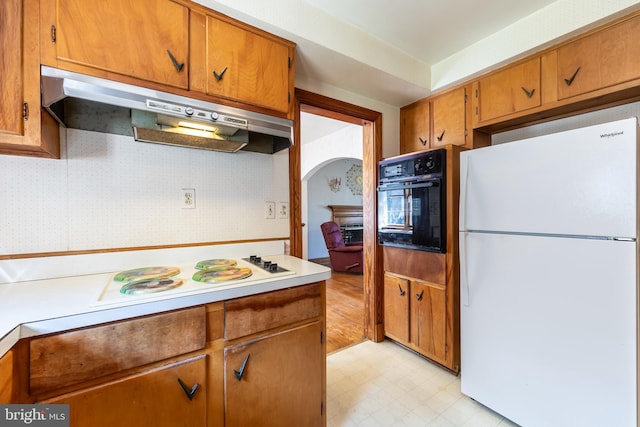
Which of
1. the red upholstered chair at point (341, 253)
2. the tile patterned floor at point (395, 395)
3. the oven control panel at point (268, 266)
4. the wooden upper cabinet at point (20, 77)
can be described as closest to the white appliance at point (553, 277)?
the tile patterned floor at point (395, 395)

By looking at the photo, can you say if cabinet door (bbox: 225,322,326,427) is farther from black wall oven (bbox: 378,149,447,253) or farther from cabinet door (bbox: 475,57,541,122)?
cabinet door (bbox: 475,57,541,122)

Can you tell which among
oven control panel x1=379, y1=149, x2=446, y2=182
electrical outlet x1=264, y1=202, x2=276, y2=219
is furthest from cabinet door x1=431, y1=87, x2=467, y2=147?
electrical outlet x1=264, y1=202, x2=276, y2=219

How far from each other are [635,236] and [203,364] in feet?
6.00

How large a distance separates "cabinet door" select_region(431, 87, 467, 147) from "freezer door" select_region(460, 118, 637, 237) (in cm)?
53

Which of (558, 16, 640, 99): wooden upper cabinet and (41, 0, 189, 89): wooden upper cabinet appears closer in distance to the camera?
(41, 0, 189, 89): wooden upper cabinet

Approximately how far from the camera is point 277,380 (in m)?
1.17

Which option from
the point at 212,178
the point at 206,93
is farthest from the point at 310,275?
the point at 206,93

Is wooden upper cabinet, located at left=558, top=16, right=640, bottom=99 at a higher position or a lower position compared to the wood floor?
higher

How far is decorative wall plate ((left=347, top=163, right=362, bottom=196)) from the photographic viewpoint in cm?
689

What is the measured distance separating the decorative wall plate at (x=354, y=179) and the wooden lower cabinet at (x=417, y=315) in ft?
15.7

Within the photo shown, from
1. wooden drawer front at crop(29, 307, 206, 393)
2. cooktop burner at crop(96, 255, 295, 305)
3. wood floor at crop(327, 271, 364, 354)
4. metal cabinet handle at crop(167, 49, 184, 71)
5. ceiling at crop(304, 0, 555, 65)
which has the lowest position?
wood floor at crop(327, 271, 364, 354)

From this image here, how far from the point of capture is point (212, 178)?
1610mm

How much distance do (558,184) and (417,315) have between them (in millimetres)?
1318

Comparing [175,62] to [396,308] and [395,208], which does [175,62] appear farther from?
[396,308]
